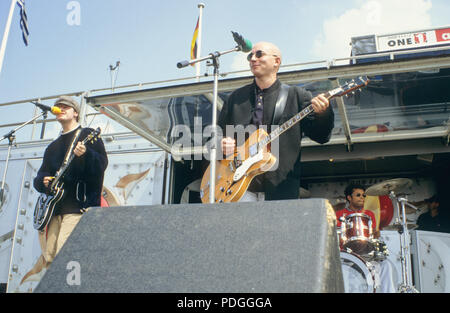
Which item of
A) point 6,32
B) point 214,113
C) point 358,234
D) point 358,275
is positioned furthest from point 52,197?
point 6,32

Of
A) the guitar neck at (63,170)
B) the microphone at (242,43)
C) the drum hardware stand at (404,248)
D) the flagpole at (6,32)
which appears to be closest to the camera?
the microphone at (242,43)

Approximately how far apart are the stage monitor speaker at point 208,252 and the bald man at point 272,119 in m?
1.20

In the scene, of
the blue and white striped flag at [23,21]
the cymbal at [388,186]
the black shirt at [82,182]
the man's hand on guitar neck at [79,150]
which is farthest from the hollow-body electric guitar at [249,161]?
the blue and white striped flag at [23,21]

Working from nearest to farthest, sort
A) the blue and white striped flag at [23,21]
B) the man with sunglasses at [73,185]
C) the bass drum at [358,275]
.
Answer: the man with sunglasses at [73,185] < the bass drum at [358,275] < the blue and white striped flag at [23,21]

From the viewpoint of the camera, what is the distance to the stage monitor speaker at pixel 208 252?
1301 millimetres

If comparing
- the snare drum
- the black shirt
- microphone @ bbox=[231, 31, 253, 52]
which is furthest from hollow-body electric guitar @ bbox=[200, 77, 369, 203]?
the snare drum

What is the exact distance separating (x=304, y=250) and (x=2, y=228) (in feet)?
23.3

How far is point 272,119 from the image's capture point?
3010mm

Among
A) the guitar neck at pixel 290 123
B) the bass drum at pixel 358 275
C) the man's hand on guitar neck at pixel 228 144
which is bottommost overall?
the bass drum at pixel 358 275

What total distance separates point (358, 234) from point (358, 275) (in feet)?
2.07

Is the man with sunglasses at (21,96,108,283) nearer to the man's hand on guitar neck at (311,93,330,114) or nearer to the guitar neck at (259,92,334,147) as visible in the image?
the guitar neck at (259,92,334,147)

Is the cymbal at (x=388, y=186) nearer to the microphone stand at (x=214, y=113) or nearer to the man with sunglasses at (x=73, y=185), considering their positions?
the microphone stand at (x=214, y=113)

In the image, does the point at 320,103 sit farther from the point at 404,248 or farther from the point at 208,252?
the point at 404,248
